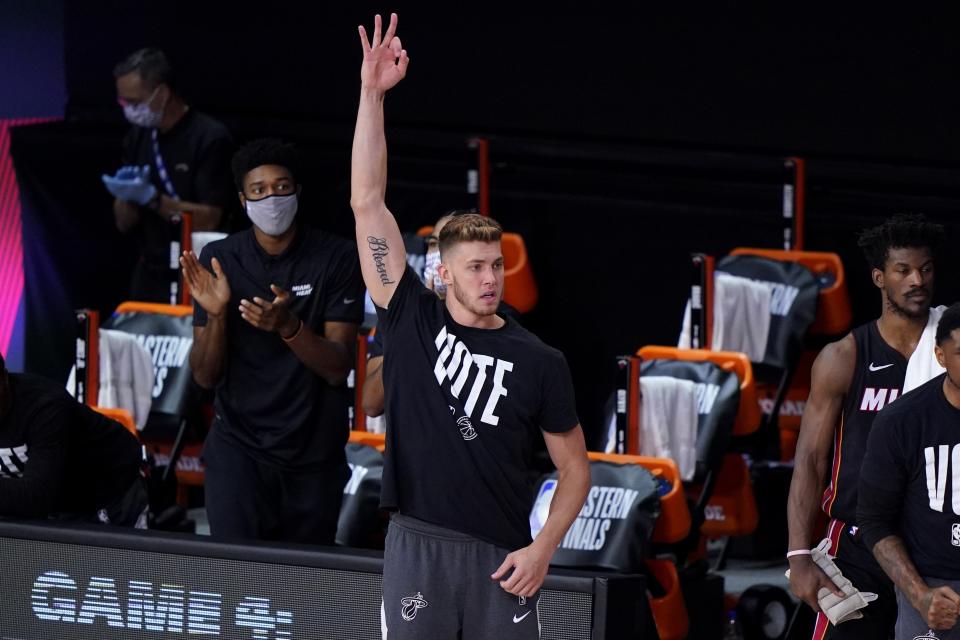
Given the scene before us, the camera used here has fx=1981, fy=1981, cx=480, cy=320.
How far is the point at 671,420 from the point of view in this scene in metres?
7.82

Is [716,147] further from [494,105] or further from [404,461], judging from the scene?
[404,461]

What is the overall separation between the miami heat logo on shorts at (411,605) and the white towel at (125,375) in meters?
3.89

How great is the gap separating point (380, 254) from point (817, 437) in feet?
5.18

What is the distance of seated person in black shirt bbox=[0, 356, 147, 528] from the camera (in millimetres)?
6262

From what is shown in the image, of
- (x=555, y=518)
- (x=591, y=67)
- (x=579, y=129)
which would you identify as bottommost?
(x=555, y=518)

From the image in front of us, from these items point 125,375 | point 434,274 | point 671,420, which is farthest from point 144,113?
point 434,274

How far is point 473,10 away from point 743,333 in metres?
2.53

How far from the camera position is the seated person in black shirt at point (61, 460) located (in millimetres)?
6262

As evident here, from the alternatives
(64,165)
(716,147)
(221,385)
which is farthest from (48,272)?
(221,385)

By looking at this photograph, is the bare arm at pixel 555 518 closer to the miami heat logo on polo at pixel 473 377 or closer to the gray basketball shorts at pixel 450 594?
the gray basketball shorts at pixel 450 594

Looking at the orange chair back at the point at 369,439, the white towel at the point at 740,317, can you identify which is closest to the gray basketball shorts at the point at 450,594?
the orange chair back at the point at 369,439

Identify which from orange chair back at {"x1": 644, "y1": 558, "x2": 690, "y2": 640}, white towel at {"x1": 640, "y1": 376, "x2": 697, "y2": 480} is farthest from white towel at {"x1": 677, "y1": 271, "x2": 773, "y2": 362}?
orange chair back at {"x1": 644, "y1": 558, "x2": 690, "y2": 640}

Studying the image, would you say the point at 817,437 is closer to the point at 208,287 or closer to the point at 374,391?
the point at 374,391

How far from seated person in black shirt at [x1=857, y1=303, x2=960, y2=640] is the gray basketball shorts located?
1.08 m
